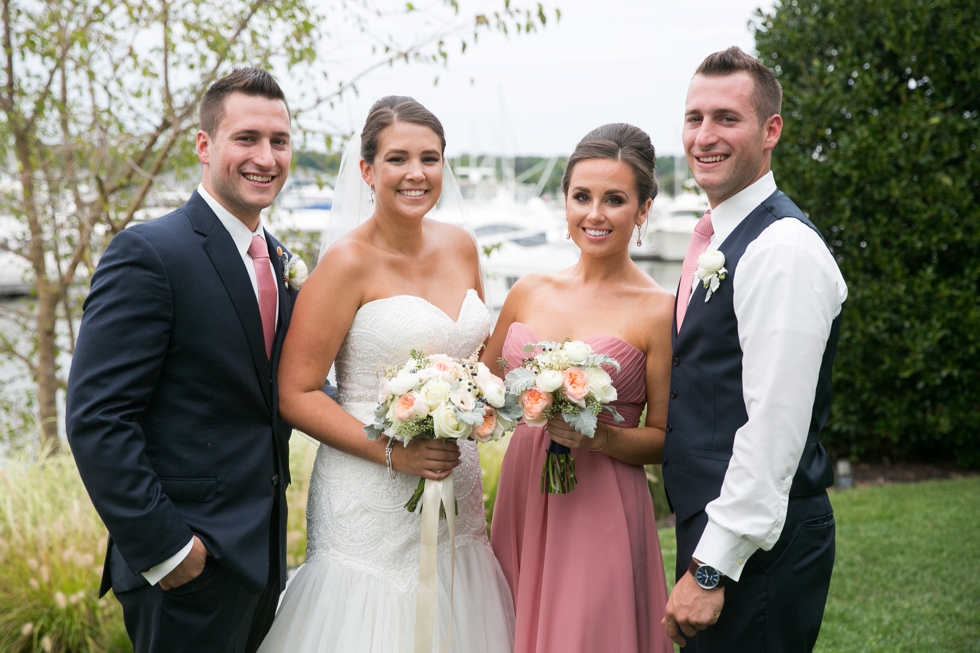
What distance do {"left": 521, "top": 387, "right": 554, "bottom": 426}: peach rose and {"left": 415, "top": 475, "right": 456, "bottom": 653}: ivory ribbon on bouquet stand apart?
52cm

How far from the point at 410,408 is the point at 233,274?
2.92 ft

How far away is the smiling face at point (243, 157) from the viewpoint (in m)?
3.43

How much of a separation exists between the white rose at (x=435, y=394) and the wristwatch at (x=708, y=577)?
1116 millimetres

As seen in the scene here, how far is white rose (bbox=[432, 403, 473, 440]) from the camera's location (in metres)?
3.20

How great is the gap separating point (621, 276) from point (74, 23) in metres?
5.42

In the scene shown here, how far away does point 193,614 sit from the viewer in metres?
3.17

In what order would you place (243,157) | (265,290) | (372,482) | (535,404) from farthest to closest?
(372,482), (265,290), (243,157), (535,404)

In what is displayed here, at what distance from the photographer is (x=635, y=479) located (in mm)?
3836

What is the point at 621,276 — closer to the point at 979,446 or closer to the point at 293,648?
the point at 293,648

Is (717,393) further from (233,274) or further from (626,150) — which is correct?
(233,274)

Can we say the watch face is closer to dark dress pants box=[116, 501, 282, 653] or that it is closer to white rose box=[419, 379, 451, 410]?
white rose box=[419, 379, 451, 410]

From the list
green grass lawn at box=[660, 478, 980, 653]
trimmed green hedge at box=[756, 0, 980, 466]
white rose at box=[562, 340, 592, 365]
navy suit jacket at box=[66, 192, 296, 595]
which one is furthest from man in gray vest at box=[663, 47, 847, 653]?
trimmed green hedge at box=[756, 0, 980, 466]

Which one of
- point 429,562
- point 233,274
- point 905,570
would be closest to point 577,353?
point 429,562

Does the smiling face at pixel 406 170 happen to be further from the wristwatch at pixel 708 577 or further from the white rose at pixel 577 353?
the wristwatch at pixel 708 577
